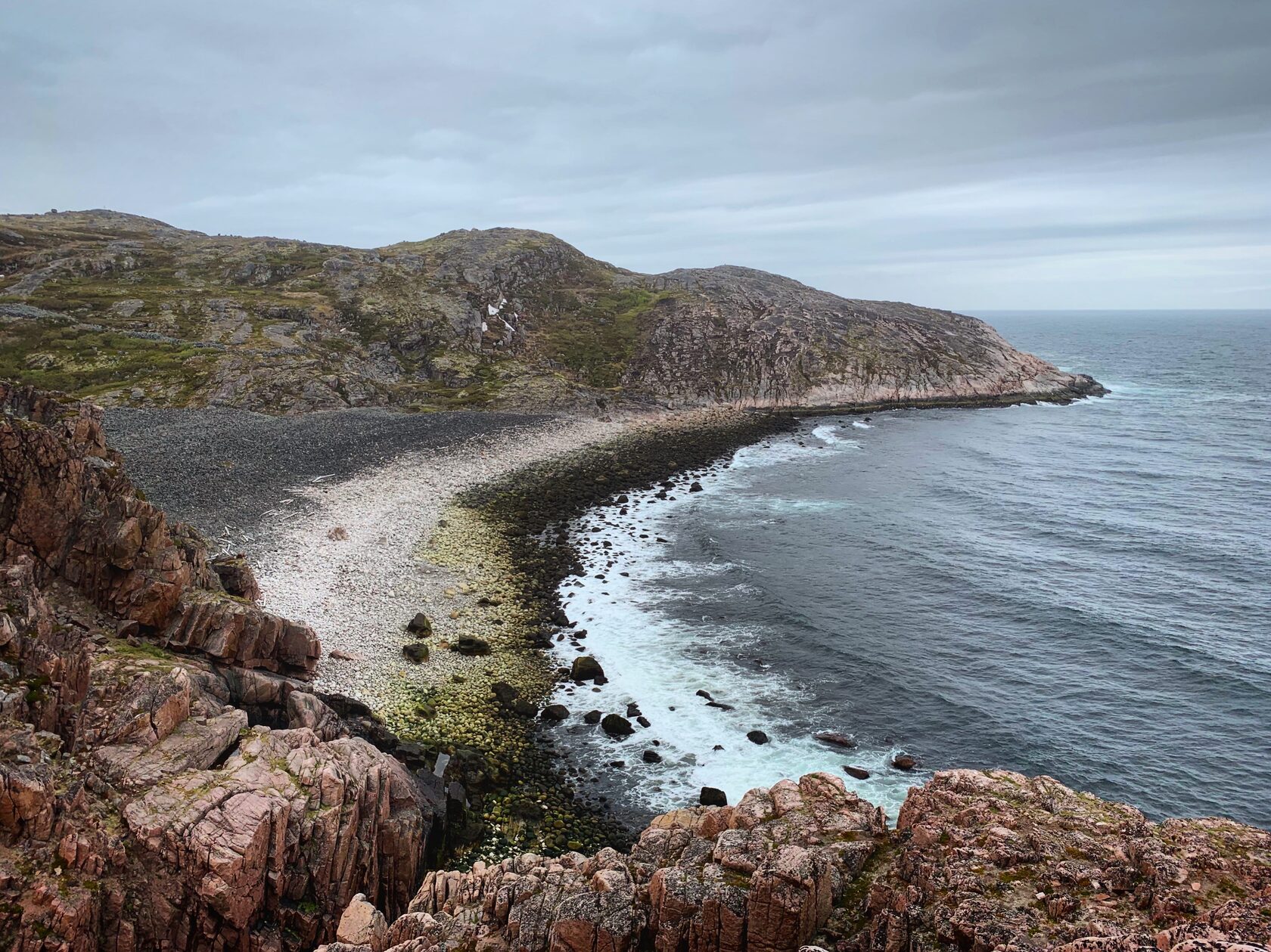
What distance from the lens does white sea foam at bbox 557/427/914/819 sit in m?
33.4

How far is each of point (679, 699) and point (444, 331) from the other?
104m

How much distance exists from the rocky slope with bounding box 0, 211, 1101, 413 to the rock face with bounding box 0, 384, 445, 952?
7025 centimetres

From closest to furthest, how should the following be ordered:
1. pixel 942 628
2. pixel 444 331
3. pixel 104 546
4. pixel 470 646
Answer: pixel 104 546 → pixel 470 646 → pixel 942 628 → pixel 444 331

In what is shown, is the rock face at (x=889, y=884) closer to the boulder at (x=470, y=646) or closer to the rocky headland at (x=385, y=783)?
the rocky headland at (x=385, y=783)

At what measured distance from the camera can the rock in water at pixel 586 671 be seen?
1615 inches

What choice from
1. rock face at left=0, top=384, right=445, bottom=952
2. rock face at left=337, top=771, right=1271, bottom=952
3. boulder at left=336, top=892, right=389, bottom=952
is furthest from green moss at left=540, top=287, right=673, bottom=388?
boulder at left=336, top=892, right=389, bottom=952

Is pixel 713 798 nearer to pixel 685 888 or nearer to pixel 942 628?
pixel 685 888

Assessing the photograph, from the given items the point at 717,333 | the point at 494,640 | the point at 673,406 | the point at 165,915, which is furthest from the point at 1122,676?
the point at 717,333

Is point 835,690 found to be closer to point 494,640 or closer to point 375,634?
point 494,640

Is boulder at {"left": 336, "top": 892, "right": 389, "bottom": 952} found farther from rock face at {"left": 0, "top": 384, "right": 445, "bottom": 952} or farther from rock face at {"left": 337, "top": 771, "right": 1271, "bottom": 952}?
rock face at {"left": 0, "top": 384, "right": 445, "bottom": 952}

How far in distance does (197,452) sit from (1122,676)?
252ft

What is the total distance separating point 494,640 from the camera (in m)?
43.8

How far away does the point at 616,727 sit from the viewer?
1432 inches

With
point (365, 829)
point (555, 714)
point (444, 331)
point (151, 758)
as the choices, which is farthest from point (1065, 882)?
point (444, 331)
